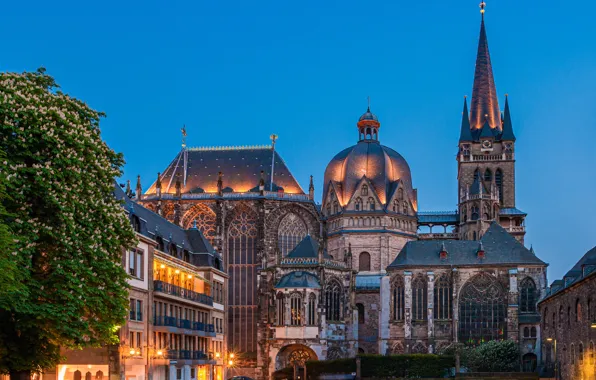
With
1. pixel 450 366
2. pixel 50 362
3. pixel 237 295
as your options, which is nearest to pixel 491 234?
pixel 450 366

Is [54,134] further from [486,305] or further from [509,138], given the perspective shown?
[509,138]

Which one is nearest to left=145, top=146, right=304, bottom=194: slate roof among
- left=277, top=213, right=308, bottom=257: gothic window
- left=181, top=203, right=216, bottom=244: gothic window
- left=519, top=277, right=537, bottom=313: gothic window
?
left=181, top=203, right=216, bottom=244: gothic window

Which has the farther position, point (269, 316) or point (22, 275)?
point (269, 316)

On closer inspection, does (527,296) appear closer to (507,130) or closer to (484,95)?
(507,130)

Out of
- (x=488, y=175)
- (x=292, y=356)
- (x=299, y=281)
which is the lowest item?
(x=292, y=356)

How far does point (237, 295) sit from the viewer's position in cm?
10769

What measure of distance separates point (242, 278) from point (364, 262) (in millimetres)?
15384

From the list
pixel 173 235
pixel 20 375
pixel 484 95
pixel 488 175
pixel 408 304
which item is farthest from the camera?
pixel 484 95

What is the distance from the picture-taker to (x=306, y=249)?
103188 mm

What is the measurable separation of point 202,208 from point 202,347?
31.9 m

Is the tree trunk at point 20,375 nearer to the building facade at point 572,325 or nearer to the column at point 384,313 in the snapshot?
the building facade at point 572,325

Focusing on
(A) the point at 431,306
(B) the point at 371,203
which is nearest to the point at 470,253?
(A) the point at 431,306

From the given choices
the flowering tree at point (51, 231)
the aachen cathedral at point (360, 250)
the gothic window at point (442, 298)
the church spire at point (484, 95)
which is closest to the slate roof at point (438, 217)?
the aachen cathedral at point (360, 250)

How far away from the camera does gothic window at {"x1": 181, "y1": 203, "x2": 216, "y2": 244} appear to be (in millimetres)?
111312
